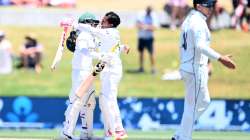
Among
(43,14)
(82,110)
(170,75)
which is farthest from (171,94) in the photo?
(82,110)

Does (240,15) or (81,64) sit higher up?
(240,15)

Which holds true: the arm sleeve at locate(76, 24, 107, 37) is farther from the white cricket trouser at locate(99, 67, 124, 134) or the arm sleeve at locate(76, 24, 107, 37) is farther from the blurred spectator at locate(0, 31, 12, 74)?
the blurred spectator at locate(0, 31, 12, 74)

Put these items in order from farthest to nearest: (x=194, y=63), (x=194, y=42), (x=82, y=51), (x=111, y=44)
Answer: (x=111, y=44) → (x=82, y=51) → (x=194, y=63) → (x=194, y=42)

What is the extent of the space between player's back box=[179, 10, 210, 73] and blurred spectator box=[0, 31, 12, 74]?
11881 millimetres

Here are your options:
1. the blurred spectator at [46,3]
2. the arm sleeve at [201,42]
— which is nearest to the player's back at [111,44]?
the arm sleeve at [201,42]

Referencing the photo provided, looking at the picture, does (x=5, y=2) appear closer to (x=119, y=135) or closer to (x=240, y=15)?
(x=240, y=15)

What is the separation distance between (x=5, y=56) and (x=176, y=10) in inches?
191

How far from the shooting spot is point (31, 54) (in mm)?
23250

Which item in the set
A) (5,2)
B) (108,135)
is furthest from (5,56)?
(108,135)

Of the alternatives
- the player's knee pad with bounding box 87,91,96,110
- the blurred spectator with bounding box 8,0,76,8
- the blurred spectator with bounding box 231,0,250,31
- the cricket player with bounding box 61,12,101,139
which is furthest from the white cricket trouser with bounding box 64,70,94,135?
the blurred spectator with bounding box 8,0,76,8

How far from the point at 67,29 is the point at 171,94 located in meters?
9.97

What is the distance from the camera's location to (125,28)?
79.5ft

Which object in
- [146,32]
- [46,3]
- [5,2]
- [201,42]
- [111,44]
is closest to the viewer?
[201,42]

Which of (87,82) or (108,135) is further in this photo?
(108,135)
